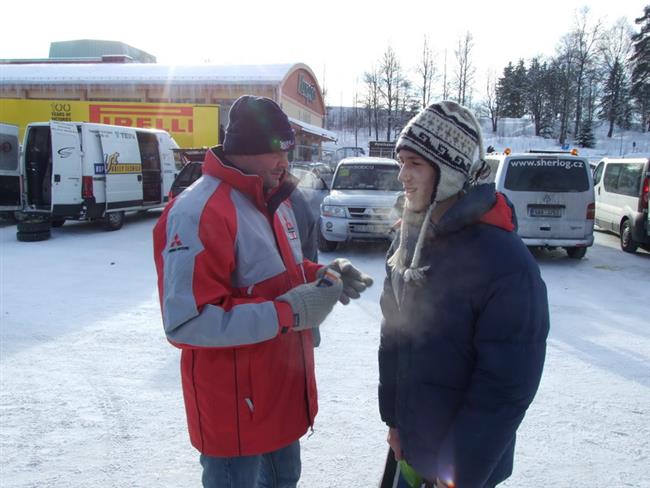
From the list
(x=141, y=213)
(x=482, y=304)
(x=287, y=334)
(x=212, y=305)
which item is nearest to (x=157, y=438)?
(x=287, y=334)

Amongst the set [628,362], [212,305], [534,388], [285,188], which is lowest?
[628,362]

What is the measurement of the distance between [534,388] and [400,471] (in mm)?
690

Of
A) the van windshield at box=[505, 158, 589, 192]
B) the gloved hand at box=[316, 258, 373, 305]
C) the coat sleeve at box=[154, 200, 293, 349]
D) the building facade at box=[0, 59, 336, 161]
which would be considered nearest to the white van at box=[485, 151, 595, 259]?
the van windshield at box=[505, 158, 589, 192]

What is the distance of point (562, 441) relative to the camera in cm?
303

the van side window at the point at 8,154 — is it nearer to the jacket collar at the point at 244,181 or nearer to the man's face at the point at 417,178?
the jacket collar at the point at 244,181

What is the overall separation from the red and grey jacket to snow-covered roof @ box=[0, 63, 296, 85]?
81.9ft

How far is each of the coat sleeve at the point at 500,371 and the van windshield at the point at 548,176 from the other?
7614 mm

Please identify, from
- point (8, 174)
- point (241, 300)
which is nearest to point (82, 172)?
point (8, 174)

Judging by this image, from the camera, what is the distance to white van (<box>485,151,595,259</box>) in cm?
827

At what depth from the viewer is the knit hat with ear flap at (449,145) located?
155cm

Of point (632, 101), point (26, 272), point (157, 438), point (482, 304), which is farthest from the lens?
point (632, 101)

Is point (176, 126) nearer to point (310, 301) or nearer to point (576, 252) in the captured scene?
point (576, 252)

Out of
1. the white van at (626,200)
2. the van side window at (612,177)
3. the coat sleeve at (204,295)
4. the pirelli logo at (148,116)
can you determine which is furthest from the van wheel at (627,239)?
the pirelli logo at (148,116)

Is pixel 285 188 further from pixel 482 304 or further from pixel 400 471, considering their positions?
pixel 400 471
